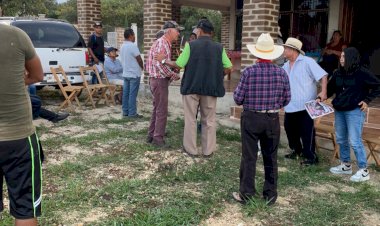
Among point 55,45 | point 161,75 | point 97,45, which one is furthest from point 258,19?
point 97,45

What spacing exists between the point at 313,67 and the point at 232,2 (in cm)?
922

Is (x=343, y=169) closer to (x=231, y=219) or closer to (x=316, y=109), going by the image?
(x=316, y=109)

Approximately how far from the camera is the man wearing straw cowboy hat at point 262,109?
143 inches

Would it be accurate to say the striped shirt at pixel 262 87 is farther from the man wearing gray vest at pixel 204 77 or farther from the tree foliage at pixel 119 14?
the tree foliage at pixel 119 14

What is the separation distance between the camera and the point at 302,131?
5059 millimetres

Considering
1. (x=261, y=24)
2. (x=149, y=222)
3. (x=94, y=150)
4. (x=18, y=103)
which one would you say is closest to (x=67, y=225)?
(x=149, y=222)

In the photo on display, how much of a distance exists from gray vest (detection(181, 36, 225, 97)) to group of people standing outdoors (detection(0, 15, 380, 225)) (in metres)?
0.01

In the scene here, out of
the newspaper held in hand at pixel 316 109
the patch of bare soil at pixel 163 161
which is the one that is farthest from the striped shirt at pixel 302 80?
the patch of bare soil at pixel 163 161

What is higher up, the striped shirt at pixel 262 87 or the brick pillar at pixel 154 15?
the brick pillar at pixel 154 15

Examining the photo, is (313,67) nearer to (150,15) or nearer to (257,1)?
(257,1)

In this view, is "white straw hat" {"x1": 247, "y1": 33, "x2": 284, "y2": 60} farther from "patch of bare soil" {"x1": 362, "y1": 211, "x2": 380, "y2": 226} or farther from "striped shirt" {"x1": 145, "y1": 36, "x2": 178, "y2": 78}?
→ "striped shirt" {"x1": 145, "y1": 36, "x2": 178, "y2": 78}

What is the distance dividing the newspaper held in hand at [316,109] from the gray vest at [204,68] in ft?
3.78

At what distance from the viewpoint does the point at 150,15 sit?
841 centimetres

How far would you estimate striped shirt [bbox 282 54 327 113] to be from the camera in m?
4.86
